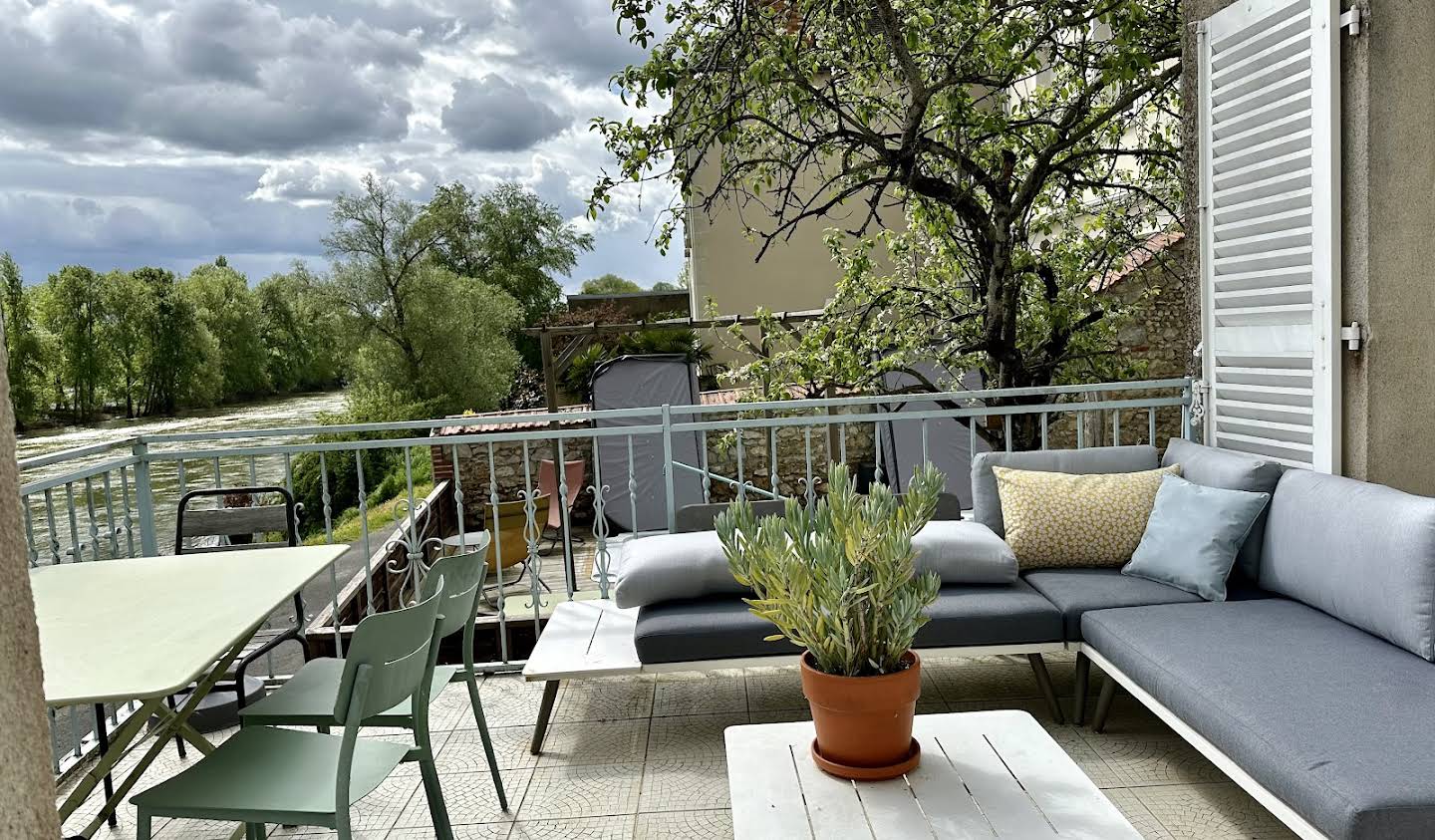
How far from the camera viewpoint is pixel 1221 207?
3.96 metres

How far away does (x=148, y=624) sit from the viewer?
238cm

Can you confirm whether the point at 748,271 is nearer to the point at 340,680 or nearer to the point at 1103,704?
the point at 1103,704

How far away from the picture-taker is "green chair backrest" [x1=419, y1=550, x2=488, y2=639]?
8.62 ft

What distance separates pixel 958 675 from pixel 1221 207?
7.09ft

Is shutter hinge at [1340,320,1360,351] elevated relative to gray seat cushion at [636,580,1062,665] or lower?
elevated

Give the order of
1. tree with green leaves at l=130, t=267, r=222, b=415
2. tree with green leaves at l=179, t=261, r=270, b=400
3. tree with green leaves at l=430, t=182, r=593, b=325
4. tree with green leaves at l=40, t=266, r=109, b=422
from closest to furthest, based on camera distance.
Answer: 1. tree with green leaves at l=40, t=266, r=109, b=422
2. tree with green leaves at l=130, t=267, r=222, b=415
3. tree with green leaves at l=179, t=261, r=270, b=400
4. tree with green leaves at l=430, t=182, r=593, b=325

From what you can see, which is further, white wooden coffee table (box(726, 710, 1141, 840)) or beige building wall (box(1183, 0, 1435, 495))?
beige building wall (box(1183, 0, 1435, 495))

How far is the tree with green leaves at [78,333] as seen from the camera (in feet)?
74.5

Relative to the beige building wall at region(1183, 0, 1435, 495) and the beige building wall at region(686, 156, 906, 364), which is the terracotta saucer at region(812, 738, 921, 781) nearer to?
the beige building wall at region(1183, 0, 1435, 495)

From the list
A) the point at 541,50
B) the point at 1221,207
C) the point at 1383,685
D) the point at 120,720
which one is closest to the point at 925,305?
the point at 1221,207

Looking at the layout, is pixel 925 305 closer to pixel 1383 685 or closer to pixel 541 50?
pixel 1383 685

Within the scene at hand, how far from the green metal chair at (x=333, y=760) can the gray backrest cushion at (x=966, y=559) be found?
180cm

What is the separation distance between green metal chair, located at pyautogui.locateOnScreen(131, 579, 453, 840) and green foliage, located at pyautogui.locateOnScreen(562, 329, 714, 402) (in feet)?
31.8

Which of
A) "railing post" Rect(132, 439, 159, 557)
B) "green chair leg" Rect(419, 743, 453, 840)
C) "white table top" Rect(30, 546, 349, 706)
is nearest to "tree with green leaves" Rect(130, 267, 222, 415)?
"railing post" Rect(132, 439, 159, 557)
